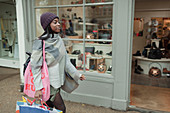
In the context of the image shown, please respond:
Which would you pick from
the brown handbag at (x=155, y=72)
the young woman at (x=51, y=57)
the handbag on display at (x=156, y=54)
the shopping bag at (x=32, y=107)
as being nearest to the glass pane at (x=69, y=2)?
the young woman at (x=51, y=57)

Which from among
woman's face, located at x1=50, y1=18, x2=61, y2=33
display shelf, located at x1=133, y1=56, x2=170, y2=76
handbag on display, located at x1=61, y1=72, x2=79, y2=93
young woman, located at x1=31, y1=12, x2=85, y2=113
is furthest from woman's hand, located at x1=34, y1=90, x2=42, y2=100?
display shelf, located at x1=133, y1=56, x2=170, y2=76

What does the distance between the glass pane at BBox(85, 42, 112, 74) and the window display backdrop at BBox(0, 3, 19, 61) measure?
409cm

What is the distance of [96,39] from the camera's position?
11.4 ft

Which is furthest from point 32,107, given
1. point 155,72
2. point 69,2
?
point 155,72

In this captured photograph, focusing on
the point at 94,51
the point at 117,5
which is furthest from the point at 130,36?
the point at 94,51

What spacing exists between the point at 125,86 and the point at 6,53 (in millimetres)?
5652

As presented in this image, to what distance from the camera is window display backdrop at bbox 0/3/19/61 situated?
656 cm

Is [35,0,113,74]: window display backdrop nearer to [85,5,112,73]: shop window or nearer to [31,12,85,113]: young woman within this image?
[85,5,112,73]: shop window

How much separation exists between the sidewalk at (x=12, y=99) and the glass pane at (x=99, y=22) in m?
1.43

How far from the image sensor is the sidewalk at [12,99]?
331cm

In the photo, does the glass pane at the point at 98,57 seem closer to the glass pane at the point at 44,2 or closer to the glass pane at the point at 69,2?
the glass pane at the point at 69,2

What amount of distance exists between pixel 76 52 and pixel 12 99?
6.29ft

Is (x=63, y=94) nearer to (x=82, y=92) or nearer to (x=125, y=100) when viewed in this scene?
(x=82, y=92)

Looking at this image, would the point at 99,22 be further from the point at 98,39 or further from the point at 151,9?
the point at 151,9
